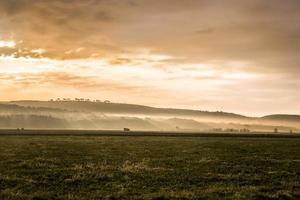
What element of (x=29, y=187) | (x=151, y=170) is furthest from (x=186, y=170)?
(x=29, y=187)

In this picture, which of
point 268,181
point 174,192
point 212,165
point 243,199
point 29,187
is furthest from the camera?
point 212,165

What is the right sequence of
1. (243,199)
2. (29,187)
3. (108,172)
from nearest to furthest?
(243,199) < (29,187) < (108,172)

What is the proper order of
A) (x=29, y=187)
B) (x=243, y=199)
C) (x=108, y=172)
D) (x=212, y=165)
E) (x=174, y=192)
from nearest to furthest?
(x=243, y=199), (x=174, y=192), (x=29, y=187), (x=108, y=172), (x=212, y=165)

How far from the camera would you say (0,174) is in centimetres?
2686

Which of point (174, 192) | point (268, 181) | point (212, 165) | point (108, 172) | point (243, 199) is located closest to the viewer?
point (243, 199)

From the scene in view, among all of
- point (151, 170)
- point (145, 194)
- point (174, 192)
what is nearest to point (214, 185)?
point (174, 192)

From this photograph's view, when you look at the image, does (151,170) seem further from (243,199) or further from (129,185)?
(243,199)

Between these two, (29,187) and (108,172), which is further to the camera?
(108,172)

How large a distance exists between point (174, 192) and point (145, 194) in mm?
1721

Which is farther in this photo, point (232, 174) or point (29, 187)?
→ point (232, 174)

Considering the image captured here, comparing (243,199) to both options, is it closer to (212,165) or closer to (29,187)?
(29,187)

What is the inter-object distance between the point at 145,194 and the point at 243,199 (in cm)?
534

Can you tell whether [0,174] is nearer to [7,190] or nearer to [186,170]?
[7,190]

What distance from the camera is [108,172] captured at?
28266 millimetres
